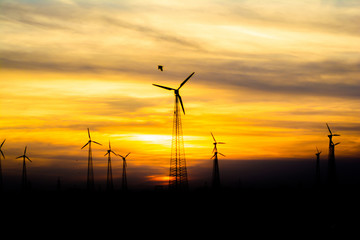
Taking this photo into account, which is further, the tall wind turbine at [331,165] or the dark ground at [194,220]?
the tall wind turbine at [331,165]

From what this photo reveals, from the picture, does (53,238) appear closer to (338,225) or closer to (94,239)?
(94,239)

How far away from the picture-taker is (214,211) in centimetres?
16738

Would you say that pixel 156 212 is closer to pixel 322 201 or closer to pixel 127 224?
pixel 127 224

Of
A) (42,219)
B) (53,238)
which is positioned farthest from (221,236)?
(42,219)

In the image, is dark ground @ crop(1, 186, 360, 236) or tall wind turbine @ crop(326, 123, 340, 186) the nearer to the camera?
dark ground @ crop(1, 186, 360, 236)

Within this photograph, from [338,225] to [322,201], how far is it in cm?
8589

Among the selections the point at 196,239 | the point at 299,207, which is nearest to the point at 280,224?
the point at 196,239

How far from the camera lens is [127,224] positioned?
138625mm

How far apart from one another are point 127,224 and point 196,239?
109 ft

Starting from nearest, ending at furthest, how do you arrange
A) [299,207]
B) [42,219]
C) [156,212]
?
[42,219] < [156,212] < [299,207]

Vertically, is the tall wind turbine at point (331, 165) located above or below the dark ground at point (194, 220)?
above

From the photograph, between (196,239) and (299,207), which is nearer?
(196,239)

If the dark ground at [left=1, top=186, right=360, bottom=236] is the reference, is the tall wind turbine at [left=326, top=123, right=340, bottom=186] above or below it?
above

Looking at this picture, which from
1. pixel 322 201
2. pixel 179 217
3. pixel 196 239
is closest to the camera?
pixel 196 239
